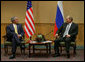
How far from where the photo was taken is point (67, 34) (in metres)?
6.83

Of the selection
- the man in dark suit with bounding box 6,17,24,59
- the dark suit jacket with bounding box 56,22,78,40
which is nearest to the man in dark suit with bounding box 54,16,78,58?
the dark suit jacket with bounding box 56,22,78,40

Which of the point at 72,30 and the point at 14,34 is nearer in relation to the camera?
the point at 14,34

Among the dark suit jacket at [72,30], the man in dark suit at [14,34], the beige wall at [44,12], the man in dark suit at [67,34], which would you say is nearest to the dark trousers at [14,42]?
the man in dark suit at [14,34]

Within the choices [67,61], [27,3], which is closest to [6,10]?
[27,3]

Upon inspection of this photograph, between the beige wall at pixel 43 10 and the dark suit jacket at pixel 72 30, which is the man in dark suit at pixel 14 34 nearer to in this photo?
the dark suit jacket at pixel 72 30

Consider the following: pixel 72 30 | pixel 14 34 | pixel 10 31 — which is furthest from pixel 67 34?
pixel 10 31

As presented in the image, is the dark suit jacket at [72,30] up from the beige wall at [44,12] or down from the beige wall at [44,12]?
down

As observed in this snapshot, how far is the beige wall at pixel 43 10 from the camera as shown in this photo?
8.49 m

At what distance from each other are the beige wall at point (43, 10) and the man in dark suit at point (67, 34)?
1.68 metres

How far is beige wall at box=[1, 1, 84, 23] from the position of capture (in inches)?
334

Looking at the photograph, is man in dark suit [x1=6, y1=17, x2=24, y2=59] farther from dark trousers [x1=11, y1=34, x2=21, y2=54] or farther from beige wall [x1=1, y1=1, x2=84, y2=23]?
beige wall [x1=1, y1=1, x2=84, y2=23]

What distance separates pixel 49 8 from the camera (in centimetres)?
862

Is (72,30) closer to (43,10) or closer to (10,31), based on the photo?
(10,31)

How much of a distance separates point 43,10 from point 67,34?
2216 millimetres
